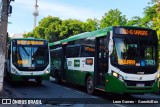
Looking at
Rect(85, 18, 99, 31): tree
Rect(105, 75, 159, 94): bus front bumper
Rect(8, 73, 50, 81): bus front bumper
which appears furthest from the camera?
Rect(85, 18, 99, 31): tree

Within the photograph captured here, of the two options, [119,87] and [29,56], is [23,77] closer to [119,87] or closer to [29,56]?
[29,56]

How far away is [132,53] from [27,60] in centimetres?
751

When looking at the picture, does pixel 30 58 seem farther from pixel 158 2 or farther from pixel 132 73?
pixel 158 2

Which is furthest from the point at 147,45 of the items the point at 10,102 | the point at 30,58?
the point at 30,58

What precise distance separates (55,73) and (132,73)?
33.1ft

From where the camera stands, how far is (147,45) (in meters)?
14.3

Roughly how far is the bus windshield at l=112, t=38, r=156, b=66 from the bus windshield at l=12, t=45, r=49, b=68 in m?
6.88

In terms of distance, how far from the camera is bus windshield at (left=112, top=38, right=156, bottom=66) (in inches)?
542

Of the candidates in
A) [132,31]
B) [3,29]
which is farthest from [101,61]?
[3,29]

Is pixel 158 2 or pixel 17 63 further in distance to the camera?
pixel 158 2

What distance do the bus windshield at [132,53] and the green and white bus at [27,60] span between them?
6781 millimetres

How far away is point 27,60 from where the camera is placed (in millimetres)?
19297

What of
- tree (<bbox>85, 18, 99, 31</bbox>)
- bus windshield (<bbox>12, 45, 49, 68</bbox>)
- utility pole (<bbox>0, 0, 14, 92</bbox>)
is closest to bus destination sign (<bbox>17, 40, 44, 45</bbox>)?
bus windshield (<bbox>12, 45, 49, 68</bbox>)

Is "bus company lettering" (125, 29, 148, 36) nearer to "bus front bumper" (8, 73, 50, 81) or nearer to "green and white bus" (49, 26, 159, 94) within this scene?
"green and white bus" (49, 26, 159, 94)
